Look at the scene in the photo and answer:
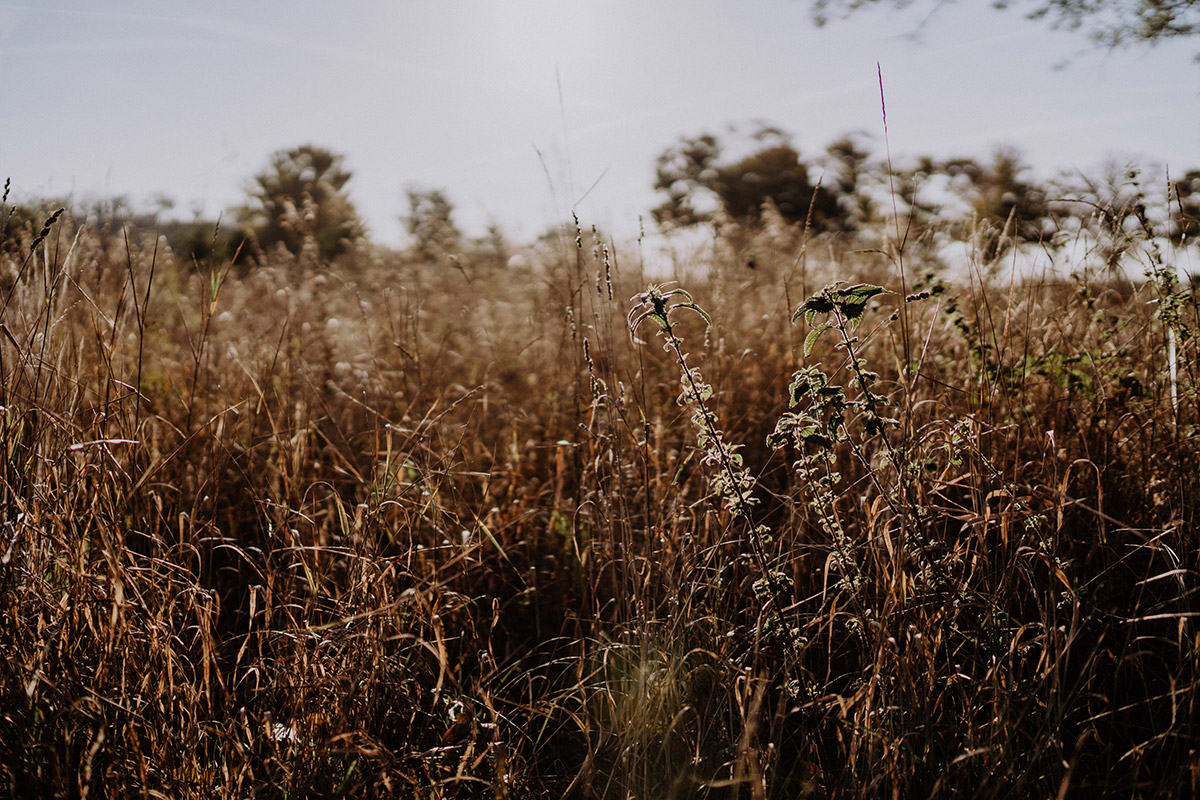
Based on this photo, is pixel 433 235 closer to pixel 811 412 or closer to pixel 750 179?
pixel 811 412

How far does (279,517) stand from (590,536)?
2.40 ft

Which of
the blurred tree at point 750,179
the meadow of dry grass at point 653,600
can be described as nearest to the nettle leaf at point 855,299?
the meadow of dry grass at point 653,600

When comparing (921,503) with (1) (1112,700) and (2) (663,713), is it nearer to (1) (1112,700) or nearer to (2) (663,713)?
(1) (1112,700)

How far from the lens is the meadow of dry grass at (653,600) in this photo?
117cm

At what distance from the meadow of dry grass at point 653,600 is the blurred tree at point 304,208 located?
106cm

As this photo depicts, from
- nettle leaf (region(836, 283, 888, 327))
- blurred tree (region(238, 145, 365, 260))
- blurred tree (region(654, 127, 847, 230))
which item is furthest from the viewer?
blurred tree (region(654, 127, 847, 230))

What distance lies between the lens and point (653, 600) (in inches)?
56.4

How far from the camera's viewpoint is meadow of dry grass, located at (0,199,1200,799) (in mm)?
1165

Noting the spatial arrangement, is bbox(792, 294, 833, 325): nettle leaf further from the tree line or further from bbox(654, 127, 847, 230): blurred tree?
bbox(654, 127, 847, 230): blurred tree

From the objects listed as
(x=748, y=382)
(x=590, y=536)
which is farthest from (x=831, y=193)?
(x=590, y=536)

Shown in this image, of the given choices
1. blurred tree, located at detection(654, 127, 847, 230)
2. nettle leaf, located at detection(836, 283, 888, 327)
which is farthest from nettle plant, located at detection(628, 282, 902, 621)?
blurred tree, located at detection(654, 127, 847, 230)

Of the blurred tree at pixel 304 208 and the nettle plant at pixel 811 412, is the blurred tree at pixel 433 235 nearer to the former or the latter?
the blurred tree at pixel 304 208

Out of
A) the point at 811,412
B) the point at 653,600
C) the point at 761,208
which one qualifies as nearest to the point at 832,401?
the point at 811,412

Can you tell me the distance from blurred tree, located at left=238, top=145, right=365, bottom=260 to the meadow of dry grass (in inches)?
41.6
